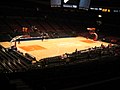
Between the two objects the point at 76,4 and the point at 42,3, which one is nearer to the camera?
the point at 76,4

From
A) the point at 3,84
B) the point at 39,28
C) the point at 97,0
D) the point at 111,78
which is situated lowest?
the point at 111,78

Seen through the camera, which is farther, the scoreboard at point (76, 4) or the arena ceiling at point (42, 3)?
the arena ceiling at point (42, 3)

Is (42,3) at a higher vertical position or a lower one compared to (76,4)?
higher

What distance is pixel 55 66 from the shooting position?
38.1ft

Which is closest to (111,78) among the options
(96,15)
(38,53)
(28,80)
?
(28,80)

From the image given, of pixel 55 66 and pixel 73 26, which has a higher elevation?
pixel 73 26

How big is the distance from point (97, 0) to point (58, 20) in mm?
6813

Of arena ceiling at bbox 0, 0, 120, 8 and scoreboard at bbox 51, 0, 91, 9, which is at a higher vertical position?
arena ceiling at bbox 0, 0, 120, 8

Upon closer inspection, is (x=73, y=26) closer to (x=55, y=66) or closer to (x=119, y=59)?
(x=119, y=59)

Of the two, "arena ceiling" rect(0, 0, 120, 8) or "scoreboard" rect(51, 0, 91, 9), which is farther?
"arena ceiling" rect(0, 0, 120, 8)

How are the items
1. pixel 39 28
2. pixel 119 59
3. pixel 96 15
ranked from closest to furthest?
1. pixel 119 59
2. pixel 39 28
3. pixel 96 15

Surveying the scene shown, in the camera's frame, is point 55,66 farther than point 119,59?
No

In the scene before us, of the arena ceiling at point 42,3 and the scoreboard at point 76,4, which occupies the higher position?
the arena ceiling at point 42,3

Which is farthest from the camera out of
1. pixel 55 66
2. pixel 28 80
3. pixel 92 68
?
pixel 92 68
